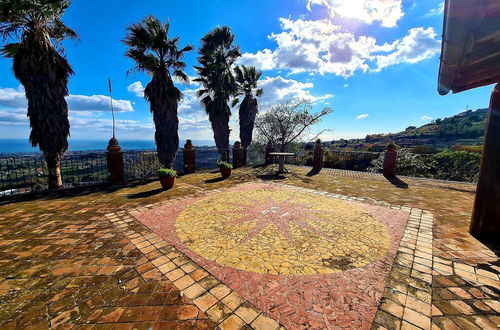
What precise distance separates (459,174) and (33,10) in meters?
17.9

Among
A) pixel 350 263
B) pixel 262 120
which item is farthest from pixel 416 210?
pixel 262 120

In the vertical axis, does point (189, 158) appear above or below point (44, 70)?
below

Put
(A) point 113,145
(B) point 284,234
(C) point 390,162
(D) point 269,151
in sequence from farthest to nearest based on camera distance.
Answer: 1. (D) point 269,151
2. (C) point 390,162
3. (A) point 113,145
4. (B) point 284,234

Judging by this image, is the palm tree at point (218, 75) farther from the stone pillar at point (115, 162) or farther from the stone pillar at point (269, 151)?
the stone pillar at point (115, 162)

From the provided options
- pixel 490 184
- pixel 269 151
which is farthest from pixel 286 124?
pixel 490 184

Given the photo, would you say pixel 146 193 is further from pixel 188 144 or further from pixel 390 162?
pixel 390 162

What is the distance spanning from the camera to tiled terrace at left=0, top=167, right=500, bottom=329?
190 centimetres

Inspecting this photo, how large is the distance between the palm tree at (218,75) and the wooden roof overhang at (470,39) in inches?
478

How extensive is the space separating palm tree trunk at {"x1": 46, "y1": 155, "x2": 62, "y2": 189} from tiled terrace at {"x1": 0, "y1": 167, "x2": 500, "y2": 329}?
10.2 feet

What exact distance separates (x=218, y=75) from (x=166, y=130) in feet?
21.6

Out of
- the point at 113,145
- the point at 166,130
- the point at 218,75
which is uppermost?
the point at 218,75

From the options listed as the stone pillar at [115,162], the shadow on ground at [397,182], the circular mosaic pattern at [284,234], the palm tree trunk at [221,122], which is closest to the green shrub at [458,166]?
the shadow on ground at [397,182]

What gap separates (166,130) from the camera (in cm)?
1016

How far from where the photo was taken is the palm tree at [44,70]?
625 cm
